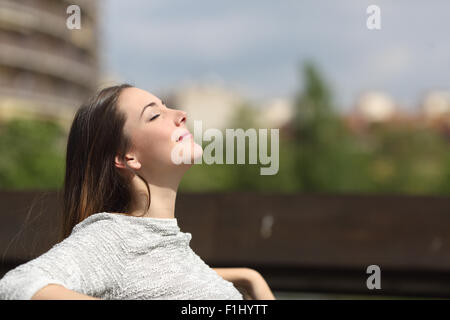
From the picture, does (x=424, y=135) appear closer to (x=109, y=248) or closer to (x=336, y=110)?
(x=336, y=110)

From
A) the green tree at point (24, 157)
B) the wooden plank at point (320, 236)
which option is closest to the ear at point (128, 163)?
the wooden plank at point (320, 236)

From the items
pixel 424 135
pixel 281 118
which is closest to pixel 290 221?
pixel 424 135

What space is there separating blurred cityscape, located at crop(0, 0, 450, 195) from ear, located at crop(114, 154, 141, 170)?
87.5 feet

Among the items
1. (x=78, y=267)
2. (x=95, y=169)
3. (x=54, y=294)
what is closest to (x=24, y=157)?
(x=95, y=169)

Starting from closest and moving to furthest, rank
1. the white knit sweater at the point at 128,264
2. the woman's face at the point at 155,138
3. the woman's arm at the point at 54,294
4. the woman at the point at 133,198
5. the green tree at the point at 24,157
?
1. the woman's arm at the point at 54,294
2. the white knit sweater at the point at 128,264
3. the woman at the point at 133,198
4. the woman's face at the point at 155,138
5. the green tree at the point at 24,157

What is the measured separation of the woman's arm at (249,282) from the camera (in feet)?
4.90

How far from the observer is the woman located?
126 cm

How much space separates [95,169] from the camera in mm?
1380

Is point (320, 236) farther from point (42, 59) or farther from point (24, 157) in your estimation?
point (42, 59)

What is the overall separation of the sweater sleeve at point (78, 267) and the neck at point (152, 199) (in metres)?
0.12

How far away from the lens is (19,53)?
3362 centimetres

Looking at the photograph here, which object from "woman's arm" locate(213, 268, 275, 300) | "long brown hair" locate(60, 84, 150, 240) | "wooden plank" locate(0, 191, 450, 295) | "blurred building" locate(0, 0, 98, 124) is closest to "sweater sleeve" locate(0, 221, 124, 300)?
"long brown hair" locate(60, 84, 150, 240)

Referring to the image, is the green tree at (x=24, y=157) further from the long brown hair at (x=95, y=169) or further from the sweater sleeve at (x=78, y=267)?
the sweater sleeve at (x=78, y=267)
